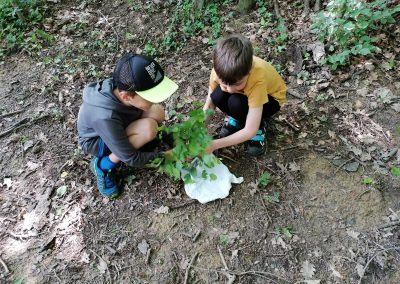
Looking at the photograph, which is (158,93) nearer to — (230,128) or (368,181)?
(230,128)

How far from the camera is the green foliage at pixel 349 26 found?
3852 millimetres

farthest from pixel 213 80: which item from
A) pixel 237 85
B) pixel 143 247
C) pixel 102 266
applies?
pixel 102 266

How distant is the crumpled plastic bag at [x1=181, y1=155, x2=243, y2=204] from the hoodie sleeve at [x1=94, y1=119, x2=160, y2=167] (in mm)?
465

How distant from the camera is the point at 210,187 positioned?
3.17 meters

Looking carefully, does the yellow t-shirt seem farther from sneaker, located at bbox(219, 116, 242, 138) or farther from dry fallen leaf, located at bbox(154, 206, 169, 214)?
dry fallen leaf, located at bbox(154, 206, 169, 214)

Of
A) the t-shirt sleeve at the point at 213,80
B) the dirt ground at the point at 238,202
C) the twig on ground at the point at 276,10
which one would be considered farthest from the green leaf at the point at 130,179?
the twig on ground at the point at 276,10

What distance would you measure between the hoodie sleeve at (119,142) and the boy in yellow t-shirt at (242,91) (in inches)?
24.6

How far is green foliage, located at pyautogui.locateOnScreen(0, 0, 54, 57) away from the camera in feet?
16.7

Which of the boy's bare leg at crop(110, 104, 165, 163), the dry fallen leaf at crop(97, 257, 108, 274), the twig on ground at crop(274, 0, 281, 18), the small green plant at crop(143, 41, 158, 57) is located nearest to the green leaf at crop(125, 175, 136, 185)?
the boy's bare leg at crop(110, 104, 165, 163)

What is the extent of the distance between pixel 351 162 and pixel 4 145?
380 centimetres

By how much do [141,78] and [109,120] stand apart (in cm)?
48

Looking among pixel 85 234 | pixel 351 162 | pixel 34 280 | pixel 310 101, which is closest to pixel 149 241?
pixel 85 234

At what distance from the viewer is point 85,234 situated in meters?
3.10

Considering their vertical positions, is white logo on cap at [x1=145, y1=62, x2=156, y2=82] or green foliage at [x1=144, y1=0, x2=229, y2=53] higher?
white logo on cap at [x1=145, y1=62, x2=156, y2=82]
